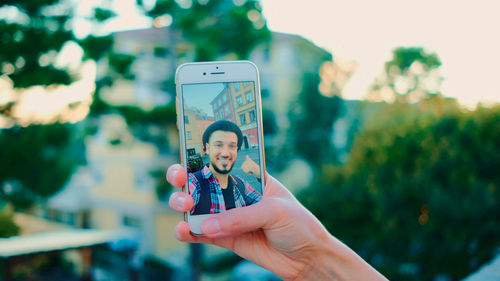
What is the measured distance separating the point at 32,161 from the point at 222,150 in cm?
655

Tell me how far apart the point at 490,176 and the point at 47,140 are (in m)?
6.91

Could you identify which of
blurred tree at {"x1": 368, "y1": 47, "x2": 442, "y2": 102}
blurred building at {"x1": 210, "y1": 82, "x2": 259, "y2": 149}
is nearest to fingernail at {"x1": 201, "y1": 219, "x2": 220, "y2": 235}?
blurred building at {"x1": 210, "y1": 82, "x2": 259, "y2": 149}

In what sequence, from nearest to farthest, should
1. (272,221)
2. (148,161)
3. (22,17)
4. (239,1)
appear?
(272,221), (22,17), (239,1), (148,161)

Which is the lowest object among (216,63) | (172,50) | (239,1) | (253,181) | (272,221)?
(272,221)

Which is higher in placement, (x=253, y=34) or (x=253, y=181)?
(x=253, y=34)

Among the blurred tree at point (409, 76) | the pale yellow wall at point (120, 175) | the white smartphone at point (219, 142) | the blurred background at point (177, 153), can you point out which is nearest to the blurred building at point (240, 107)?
the white smartphone at point (219, 142)

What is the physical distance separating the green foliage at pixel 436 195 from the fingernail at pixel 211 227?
4.75m

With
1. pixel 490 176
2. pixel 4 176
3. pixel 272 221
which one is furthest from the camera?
pixel 4 176

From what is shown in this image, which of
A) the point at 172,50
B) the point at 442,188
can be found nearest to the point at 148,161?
the point at 172,50

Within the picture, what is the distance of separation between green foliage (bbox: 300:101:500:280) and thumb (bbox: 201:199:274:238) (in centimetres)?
465

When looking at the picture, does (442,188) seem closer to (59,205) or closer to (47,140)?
(47,140)

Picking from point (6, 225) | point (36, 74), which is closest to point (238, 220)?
point (36, 74)

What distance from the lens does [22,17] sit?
234 inches

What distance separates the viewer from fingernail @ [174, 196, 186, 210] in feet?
4.03
